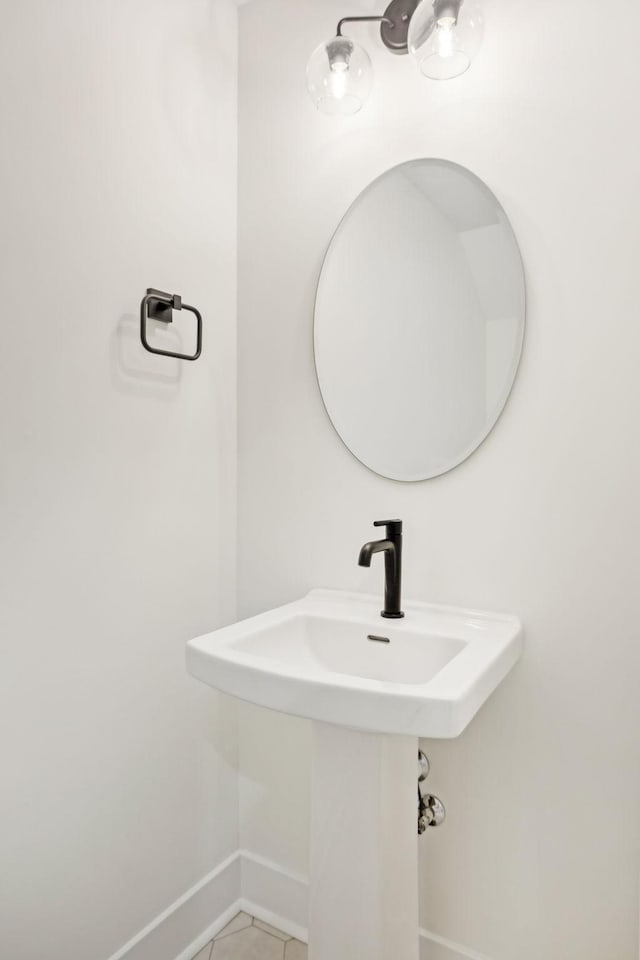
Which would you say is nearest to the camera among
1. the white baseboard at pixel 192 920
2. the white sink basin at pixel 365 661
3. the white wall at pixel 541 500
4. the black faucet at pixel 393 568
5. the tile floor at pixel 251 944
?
the white sink basin at pixel 365 661

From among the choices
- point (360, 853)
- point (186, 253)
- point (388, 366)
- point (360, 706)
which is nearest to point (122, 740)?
point (360, 853)

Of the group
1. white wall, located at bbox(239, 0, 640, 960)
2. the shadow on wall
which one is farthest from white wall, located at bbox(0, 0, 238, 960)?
white wall, located at bbox(239, 0, 640, 960)

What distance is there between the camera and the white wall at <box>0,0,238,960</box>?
1.15 metres

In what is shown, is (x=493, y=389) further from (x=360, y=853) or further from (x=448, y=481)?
(x=360, y=853)

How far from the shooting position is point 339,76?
135cm

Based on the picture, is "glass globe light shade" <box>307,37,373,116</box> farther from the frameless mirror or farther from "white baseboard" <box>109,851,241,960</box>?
"white baseboard" <box>109,851,241,960</box>

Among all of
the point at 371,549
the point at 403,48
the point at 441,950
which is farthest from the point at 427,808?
the point at 403,48

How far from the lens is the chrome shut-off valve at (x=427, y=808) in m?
1.23

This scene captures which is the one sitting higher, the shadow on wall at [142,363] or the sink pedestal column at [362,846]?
the shadow on wall at [142,363]

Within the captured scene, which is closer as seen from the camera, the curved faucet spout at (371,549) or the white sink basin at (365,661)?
the white sink basin at (365,661)

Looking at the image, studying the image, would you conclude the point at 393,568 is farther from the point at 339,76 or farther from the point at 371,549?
the point at 339,76

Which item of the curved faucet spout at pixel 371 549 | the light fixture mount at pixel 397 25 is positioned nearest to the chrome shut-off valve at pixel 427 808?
the curved faucet spout at pixel 371 549

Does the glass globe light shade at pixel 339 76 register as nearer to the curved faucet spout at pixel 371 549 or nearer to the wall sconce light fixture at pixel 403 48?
the wall sconce light fixture at pixel 403 48

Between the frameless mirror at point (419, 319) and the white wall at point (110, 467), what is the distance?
381mm
